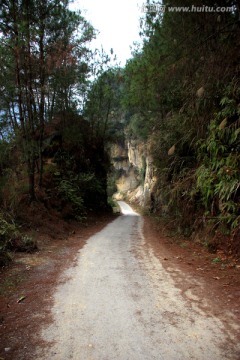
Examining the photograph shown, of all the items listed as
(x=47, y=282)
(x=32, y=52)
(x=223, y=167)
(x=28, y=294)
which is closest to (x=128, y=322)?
(x=28, y=294)

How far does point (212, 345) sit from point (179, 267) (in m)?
3.29

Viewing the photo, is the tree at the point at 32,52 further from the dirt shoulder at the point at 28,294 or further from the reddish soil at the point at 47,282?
the reddish soil at the point at 47,282

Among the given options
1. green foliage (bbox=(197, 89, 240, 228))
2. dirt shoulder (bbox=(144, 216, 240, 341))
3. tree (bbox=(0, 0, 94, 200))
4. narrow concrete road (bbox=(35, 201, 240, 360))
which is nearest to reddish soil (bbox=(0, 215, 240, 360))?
dirt shoulder (bbox=(144, 216, 240, 341))

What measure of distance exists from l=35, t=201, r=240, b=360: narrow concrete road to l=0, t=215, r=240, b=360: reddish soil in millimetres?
252

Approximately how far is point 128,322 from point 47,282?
241 centimetres

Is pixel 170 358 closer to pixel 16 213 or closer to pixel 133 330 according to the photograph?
pixel 133 330

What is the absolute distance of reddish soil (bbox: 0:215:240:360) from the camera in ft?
11.1

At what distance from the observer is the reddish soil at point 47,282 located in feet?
11.1

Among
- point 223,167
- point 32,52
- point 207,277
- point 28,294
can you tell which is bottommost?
point 207,277

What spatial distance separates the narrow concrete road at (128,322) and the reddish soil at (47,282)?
9.9 inches

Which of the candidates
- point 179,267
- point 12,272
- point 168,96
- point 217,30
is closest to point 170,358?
point 179,267

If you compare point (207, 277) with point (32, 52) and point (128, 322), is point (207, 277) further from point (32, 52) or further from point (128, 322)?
point (32, 52)

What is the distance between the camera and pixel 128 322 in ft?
11.7

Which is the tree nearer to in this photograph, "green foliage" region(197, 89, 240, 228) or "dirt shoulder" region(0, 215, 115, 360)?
"dirt shoulder" region(0, 215, 115, 360)
